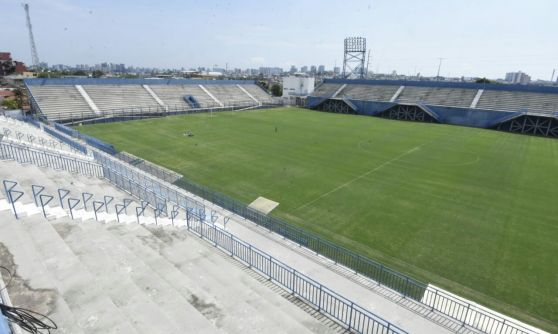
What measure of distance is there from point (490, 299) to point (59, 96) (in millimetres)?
58333

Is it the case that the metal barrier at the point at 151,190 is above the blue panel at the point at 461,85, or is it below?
below

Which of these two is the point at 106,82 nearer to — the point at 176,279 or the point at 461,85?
the point at 176,279

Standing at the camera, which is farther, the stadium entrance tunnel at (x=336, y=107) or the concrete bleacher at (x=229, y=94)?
the concrete bleacher at (x=229, y=94)

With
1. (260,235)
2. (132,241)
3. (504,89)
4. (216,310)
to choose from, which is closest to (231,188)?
(260,235)

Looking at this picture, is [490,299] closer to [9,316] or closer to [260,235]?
[260,235]

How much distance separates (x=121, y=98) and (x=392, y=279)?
183 ft

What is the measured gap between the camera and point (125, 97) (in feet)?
182

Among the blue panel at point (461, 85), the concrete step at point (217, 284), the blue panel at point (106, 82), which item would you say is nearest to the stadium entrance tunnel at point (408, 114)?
the blue panel at point (461, 85)

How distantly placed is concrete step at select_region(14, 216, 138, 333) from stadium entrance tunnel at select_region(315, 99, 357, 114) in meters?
62.6

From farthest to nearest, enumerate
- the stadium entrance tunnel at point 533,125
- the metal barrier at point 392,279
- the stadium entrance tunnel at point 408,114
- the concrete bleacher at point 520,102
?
the stadium entrance tunnel at point 408,114 < the concrete bleacher at point 520,102 < the stadium entrance tunnel at point 533,125 < the metal barrier at point 392,279

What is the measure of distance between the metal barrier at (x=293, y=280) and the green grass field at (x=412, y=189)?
15.8 feet

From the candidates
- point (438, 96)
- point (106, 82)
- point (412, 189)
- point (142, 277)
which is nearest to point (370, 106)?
point (438, 96)

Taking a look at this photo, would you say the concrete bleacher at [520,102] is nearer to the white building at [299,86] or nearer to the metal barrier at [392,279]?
the white building at [299,86]

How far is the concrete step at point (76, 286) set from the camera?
7.09m
